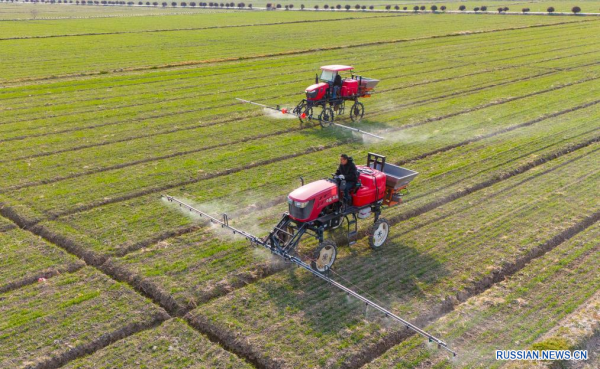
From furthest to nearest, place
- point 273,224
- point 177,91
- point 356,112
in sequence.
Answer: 1. point 177,91
2. point 356,112
3. point 273,224

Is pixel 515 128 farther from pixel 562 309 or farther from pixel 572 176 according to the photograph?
pixel 562 309

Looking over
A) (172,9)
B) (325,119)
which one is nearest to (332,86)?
(325,119)

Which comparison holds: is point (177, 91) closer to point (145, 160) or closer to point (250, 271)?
point (145, 160)

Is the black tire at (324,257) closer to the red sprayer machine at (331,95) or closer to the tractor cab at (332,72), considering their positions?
the red sprayer machine at (331,95)

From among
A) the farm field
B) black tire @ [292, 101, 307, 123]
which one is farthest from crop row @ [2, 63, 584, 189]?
the farm field

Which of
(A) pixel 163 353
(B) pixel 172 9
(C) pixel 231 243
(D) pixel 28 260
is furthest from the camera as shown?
(B) pixel 172 9

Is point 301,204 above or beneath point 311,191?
beneath
